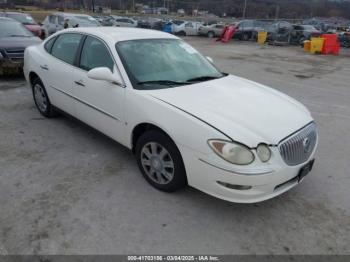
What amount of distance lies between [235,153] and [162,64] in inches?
65.1

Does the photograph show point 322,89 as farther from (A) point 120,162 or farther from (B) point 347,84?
(A) point 120,162

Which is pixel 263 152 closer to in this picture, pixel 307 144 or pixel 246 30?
pixel 307 144

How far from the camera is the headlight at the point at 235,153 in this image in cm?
285

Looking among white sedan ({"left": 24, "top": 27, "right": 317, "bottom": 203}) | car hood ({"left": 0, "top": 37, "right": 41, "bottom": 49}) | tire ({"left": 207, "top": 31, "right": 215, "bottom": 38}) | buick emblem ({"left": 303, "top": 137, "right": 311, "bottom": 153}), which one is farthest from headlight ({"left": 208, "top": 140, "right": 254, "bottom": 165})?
tire ({"left": 207, "top": 31, "right": 215, "bottom": 38})

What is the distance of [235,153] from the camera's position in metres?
2.85

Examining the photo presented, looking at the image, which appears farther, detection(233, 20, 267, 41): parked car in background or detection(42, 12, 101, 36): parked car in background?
detection(233, 20, 267, 41): parked car in background

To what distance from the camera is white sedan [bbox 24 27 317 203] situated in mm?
2906

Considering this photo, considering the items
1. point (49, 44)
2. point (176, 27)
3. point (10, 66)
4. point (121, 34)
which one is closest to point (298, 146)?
point (121, 34)

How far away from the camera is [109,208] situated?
3.23 metres

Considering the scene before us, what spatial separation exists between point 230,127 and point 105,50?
6.36 feet

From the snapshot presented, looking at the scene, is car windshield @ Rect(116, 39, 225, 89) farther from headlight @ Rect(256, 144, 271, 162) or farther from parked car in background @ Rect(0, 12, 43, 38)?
parked car in background @ Rect(0, 12, 43, 38)

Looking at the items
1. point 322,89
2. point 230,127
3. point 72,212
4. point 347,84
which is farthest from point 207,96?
point 347,84

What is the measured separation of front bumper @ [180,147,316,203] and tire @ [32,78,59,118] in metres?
3.13

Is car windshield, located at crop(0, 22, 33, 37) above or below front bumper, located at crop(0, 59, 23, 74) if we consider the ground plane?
above
